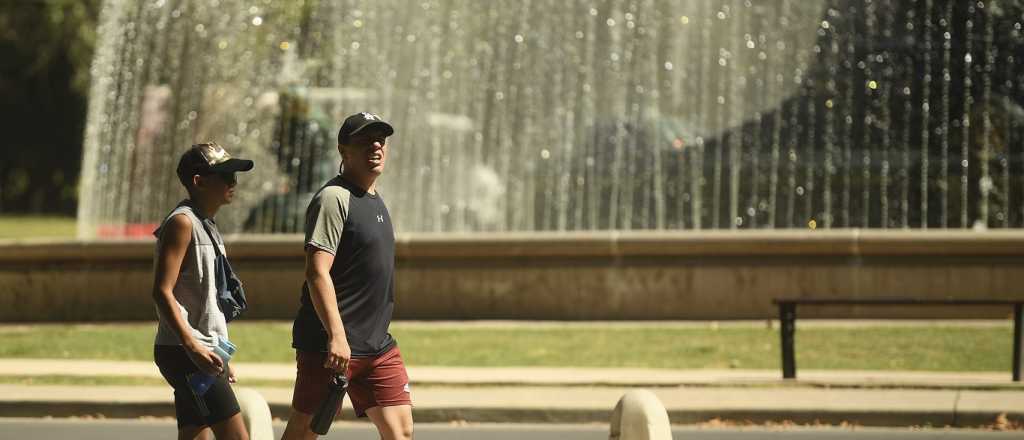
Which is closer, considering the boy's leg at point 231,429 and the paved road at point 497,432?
the boy's leg at point 231,429

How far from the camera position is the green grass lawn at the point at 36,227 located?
1205 inches

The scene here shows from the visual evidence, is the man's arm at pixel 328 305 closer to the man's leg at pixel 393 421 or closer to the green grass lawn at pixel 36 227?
the man's leg at pixel 393 421

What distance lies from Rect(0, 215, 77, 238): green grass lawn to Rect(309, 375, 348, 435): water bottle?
24.8 m

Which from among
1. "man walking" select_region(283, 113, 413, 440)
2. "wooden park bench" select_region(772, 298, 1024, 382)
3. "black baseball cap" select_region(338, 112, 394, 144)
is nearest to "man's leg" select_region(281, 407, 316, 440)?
"man walking" select_region(283, 113, 413, 440)

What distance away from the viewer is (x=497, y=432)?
9852mm

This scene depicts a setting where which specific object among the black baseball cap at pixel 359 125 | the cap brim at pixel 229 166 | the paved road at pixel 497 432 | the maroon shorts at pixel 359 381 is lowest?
the paved road at pixel 497 432

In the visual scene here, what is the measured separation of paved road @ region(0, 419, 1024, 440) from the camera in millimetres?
9398

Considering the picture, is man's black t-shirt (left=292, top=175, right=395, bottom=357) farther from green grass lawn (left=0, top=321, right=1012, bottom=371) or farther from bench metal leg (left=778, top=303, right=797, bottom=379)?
green grass lawn (left=0, top=321, right=1012, bottom=371)

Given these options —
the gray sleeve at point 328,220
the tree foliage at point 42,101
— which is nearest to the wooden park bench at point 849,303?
the gray sleeve at point 328,220

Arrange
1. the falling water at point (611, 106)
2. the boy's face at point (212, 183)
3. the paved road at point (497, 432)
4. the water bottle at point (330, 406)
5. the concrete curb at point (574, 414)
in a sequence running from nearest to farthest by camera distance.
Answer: the water bottle at point (330, 406), the boy's face at point (212, 183), the paved road at point (497, 432), the concrete curb at point (574, 414), the falling water at point (611, 106)

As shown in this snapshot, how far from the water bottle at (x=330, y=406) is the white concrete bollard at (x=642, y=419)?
115cm

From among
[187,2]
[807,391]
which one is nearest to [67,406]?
[807,391]

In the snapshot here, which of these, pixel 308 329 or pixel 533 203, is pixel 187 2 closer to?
pixel 533 203

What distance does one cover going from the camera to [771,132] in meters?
21.7
